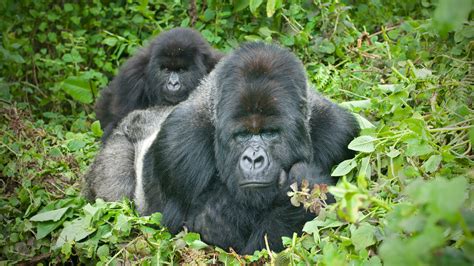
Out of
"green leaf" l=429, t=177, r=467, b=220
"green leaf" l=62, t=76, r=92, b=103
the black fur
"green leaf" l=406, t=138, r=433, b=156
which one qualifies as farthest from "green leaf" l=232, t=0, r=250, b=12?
"green leaf" l=429, t=177, r=467, b=220

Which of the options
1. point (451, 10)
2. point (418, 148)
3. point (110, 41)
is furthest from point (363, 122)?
point (110, 41)

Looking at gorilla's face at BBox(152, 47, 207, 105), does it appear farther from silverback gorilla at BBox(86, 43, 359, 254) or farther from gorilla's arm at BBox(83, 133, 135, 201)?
silverback gorilla at BBox(86, 43, 359, 254)

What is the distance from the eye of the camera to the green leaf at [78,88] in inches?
263

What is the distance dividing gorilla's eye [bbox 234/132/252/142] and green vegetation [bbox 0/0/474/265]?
1.55ft

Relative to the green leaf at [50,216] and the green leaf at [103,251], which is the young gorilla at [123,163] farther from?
the green leaf at [103,251]

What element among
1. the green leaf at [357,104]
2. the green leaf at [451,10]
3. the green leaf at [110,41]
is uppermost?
the green leaf at [451,10]

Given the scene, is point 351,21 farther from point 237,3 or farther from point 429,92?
point 429,92

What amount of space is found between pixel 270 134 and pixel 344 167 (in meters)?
0.41

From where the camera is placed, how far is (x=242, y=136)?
12.3 ft

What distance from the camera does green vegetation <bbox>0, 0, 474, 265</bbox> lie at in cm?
224

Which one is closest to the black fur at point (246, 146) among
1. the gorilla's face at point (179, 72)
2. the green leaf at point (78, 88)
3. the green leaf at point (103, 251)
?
the green leaf at point (103, 251)

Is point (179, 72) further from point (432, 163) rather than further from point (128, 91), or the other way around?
point (432, 163)

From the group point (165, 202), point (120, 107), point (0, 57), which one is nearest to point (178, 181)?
point (165, 202)

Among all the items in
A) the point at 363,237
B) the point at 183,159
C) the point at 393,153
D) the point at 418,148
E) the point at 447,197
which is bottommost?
the point at 183,159
